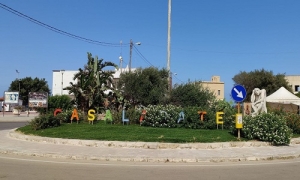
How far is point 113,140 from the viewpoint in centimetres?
1399


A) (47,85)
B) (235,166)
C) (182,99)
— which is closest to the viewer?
(235,166)

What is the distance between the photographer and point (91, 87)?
75.2 feet

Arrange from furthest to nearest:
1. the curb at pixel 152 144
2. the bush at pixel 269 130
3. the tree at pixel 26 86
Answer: the tree at pixel 26 86, the bush at pixel 269 130, the curb at pixel 152 144

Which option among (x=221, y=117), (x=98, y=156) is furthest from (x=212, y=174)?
(x=221, y=117)

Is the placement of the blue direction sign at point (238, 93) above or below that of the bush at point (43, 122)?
above

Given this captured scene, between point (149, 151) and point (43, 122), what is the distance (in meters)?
7.99

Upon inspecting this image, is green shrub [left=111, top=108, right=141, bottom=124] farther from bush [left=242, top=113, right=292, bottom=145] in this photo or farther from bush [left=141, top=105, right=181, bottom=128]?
bush [left=242, top=113, right=292, bottom=145]

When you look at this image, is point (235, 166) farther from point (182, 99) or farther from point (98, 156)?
point (182, 99)

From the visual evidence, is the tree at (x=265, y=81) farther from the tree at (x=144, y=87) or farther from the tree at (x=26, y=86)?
the tree at (x=26, y=86)

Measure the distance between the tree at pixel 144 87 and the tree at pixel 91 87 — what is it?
6.71 feet

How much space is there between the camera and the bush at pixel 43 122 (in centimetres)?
1761

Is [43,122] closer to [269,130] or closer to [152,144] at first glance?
[152,144]

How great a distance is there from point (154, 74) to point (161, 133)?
441 inches

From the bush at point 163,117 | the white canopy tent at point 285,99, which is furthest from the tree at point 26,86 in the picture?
the bush at point 163,117
